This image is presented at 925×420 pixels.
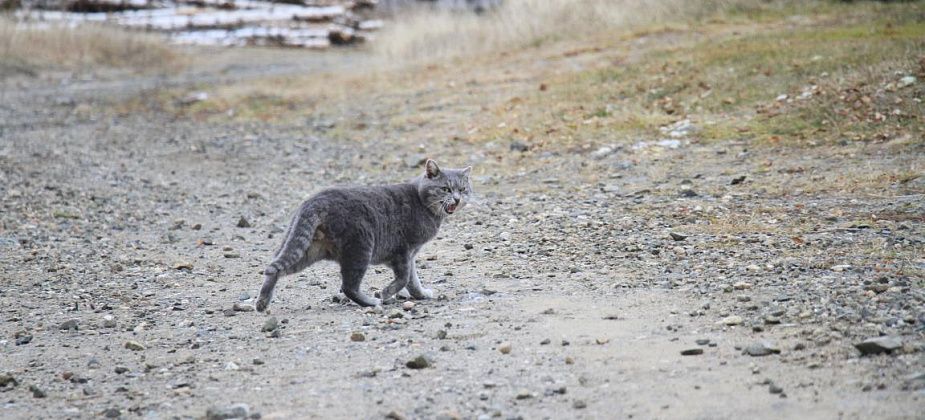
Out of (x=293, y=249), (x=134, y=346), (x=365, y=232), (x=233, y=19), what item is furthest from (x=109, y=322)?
(x=233, y=19)

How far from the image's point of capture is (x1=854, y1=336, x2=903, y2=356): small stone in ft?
17.1

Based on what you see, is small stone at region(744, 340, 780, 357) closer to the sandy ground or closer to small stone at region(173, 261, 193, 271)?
the sandy ground

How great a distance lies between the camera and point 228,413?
5082 millimetres

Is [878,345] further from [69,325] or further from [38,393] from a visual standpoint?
[69,325]

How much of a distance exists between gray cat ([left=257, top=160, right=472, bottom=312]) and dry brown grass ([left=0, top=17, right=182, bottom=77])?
20.3m

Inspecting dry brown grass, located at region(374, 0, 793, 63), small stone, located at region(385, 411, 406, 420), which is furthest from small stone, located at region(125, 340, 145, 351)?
dry brown grass, located at region(374, 0, 793, 63)

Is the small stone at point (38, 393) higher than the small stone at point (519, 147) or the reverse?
higher

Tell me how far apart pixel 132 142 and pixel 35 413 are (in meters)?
11.7

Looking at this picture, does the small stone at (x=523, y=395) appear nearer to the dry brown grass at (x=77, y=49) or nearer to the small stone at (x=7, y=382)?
the small stone at (x=7, y=382)

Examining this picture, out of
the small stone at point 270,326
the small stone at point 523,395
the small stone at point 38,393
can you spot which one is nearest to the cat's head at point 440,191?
the small stone at point 270,326

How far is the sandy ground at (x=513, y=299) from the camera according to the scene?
17.1 feet

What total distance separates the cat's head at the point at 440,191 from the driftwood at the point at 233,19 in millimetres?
25550

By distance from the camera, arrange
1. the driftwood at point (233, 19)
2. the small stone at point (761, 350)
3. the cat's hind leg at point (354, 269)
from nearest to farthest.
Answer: the small stone at point (761, 350) → the cat's hind leg at point (354, 269) → the driftwood at point (233, 19)

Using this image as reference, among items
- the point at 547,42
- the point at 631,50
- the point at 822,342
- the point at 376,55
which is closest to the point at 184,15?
the point at 376,55
